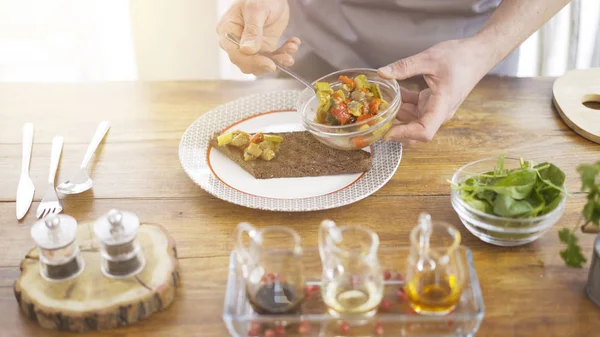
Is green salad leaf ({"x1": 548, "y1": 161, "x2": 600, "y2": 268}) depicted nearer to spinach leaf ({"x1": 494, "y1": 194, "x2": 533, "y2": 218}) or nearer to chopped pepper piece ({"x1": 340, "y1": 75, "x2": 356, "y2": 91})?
spinach leaf ({"x1": 494, "y1": 194, "x2": 533, "y2": 218})

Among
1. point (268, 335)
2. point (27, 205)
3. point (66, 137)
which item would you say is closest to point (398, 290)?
point (268, 335)

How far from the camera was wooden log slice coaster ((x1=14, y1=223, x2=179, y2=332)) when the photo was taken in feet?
3.90

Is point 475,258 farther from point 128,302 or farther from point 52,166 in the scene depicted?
point 52,166

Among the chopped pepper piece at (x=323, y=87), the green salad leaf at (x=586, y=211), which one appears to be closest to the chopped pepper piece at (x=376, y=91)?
the chopped pepper piece at (x=323, y=87)

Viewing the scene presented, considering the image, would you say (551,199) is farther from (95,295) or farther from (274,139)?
(95,295)

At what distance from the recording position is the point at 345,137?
60.9 inches

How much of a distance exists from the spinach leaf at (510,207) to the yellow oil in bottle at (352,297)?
0.29 metres

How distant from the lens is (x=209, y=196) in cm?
156

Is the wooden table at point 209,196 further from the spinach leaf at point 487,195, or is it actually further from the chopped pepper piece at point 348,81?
the chopped pepper piece at point 348,81

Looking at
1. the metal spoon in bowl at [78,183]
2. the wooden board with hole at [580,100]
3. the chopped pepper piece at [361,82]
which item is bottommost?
the metal spoon in bowl at [78,183]

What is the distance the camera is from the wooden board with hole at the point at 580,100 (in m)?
1.71

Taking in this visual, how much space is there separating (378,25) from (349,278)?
995mm

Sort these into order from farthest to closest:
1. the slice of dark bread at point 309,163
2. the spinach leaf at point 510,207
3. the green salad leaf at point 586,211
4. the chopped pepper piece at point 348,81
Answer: the chopped pepper piece at point 348,81 < the slice of dark bread at point 309,163 < the spinach leaf at point 510,207 < the green salad leaf at point 586,211

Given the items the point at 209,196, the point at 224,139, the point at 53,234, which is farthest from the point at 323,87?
the point at 53,234
